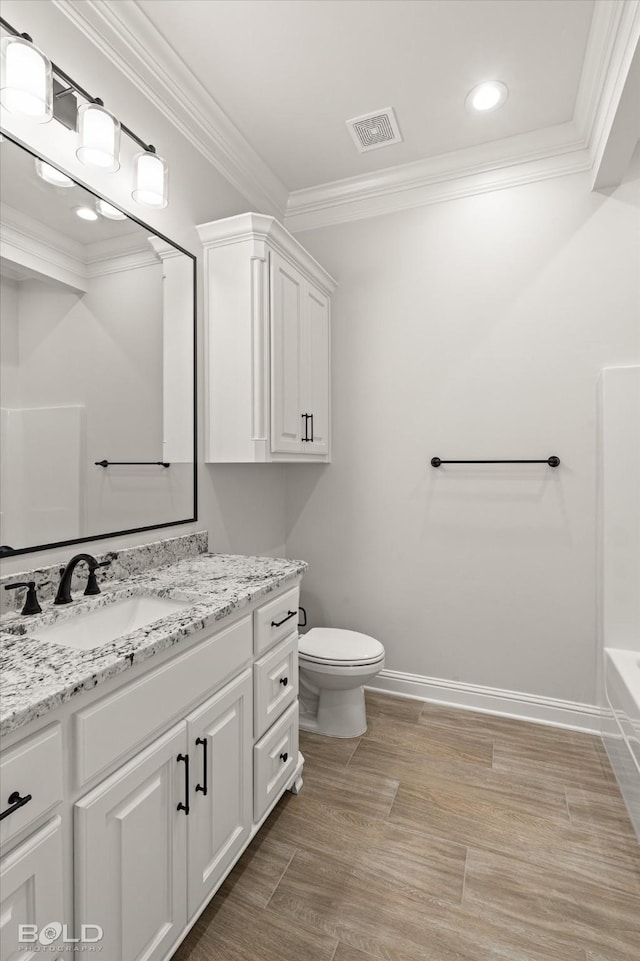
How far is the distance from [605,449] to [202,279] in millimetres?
1966

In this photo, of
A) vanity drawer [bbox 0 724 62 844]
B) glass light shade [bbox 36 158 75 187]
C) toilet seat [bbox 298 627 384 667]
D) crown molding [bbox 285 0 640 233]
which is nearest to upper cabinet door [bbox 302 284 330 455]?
crown molding [bbox 285 0 640 233]

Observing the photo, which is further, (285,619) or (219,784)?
(285,619)

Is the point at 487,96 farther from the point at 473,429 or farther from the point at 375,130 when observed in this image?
the point at 473,429

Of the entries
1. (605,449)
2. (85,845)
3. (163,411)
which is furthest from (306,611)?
(85,845)

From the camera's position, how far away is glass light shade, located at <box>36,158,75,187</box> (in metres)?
1.38

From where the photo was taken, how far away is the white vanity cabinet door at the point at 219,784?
1.22 m

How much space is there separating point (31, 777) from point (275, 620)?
2.97 feet

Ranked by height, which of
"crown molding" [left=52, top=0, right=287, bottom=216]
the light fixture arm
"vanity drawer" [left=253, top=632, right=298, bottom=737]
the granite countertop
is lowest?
"vanity drawer" [left=253, top=632, right=298, bottom=737]

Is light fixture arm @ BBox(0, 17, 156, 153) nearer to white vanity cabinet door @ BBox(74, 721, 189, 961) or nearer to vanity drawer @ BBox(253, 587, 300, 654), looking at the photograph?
vanity drawer @ BBox(253, 587, 300, 654)

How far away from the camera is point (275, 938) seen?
1279mm

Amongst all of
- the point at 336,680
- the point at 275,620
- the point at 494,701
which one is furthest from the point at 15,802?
the point at 494,701

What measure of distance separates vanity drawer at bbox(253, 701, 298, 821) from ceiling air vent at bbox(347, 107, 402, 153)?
2543 millimetres

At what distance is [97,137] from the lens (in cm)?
143

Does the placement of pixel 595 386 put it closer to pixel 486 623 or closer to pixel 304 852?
pixel 486 623
